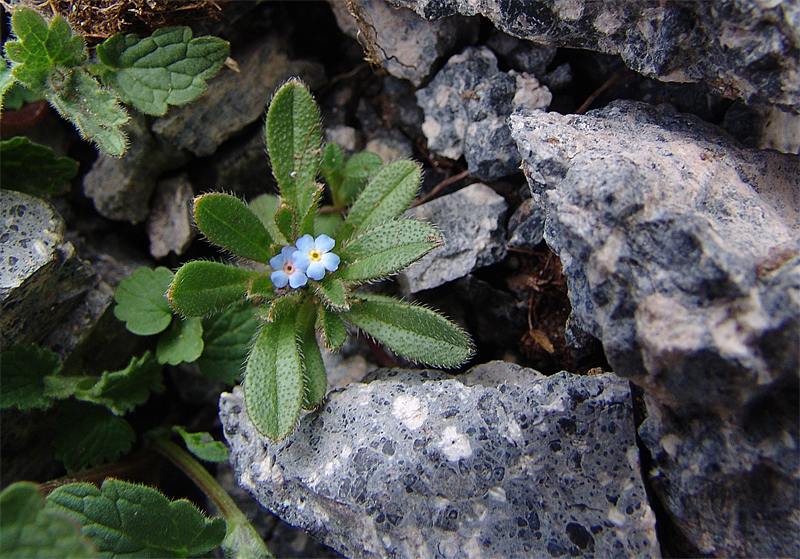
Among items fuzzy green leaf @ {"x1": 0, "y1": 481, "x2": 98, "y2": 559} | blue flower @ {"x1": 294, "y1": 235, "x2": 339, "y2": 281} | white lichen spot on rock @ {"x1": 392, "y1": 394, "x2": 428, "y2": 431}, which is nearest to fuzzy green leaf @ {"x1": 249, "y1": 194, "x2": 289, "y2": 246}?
blue flower @ {"x1": 294, "y1": 235, "x2": 339, "y2": 281}

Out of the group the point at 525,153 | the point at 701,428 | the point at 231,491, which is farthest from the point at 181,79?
the point at 701,428

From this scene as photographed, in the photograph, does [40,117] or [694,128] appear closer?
[694,128]

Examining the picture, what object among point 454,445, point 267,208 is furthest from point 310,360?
point 267,208

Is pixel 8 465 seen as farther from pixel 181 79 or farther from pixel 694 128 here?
pixel 694 128

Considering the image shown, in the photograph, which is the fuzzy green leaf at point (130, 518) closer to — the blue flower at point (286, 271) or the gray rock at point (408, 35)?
the blue flower at point (286, 271)

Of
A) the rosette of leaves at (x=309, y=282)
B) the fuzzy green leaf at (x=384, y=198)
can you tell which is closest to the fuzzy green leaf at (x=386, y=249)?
the rosette of leaves at (x=309, y=282)

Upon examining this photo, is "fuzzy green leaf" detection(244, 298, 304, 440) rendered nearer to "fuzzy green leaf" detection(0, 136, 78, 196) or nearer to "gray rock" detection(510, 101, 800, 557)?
"gray rock" detection(510, 101, 800, 557)

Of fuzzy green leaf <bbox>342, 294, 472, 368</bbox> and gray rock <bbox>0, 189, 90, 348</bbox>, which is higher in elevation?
fuzzy green leaf <bbox>342, 294, 472, 368</bbox>
